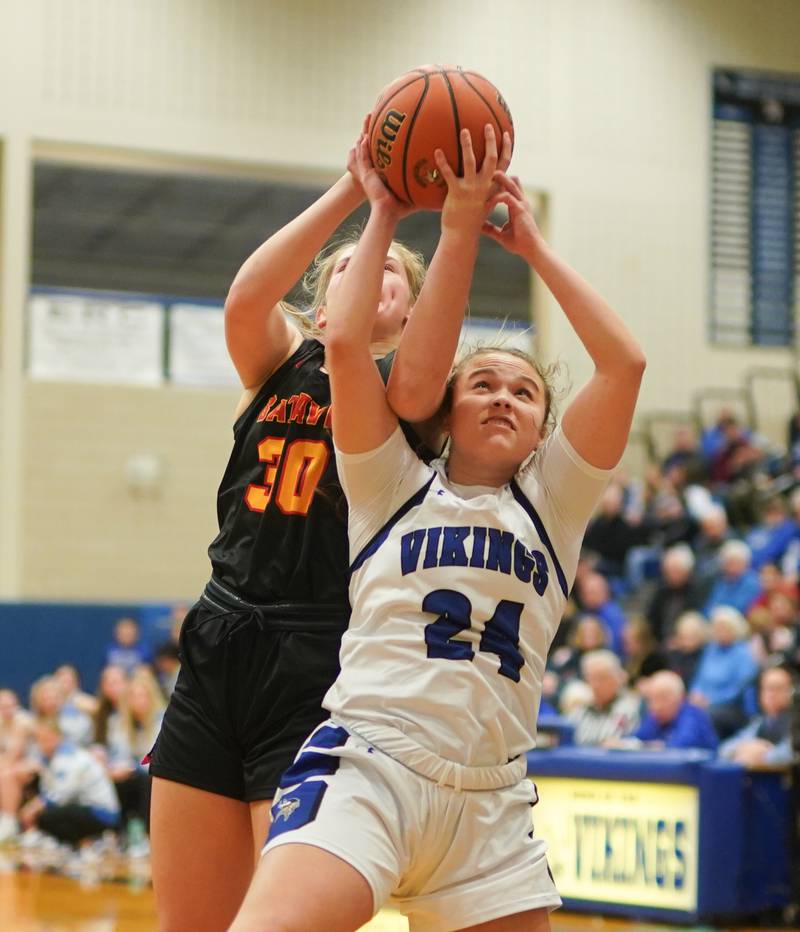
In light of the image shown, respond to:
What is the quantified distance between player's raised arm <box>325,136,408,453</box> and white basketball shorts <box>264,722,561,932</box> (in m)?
0.55

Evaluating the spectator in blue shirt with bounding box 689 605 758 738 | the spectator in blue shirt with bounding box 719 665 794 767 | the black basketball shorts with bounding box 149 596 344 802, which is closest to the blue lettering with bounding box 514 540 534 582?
the black basketball shorts with bounding box 149 596 344 802

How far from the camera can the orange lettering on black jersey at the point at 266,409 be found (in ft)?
10.1

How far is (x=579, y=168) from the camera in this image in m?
15.0

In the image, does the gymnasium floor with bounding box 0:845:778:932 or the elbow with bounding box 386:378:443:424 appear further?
the gymnasium floor with bounding box 0:845:778:932

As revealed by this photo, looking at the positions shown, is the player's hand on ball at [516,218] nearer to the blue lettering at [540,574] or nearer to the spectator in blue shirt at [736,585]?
the blue lettering at [540,574]

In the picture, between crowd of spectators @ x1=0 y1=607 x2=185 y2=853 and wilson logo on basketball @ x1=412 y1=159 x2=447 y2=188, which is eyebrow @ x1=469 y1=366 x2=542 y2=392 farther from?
crowd of spectators @ x1=0 y1=607 x2=185 y2=853

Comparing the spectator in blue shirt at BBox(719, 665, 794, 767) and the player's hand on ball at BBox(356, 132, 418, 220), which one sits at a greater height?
the player's hand on ball at BBox(356, 132, 418, 220)

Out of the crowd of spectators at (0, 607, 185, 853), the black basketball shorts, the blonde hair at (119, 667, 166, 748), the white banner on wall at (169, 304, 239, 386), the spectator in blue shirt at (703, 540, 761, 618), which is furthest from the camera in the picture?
the white banner on wall at (169, 304, 239, 386)

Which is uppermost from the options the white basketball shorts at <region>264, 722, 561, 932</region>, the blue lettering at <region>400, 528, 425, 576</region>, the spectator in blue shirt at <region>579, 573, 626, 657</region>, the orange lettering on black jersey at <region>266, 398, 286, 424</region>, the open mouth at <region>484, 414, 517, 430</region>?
the orange lettering on black jersey at <region>266, 398, 286, 424</region>

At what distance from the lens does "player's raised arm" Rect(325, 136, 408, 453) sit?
2756 mm

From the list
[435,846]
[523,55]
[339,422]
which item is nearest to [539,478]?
[339,422]

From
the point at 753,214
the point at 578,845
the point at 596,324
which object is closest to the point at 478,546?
the point at 596,324

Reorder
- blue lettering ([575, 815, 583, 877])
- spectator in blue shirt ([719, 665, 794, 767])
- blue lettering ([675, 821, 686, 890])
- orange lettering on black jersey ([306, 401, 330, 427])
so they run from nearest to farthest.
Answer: orange lettering on black jersey ([306, 401, 330, 427]) < blue lettering ([675, 821, 686, 890]) < blue lettering ([575, 815, 583, 877]) < spectator in blue shirt ([719, 665, 794, 767])

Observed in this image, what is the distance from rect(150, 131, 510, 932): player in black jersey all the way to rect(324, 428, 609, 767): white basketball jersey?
170mm
